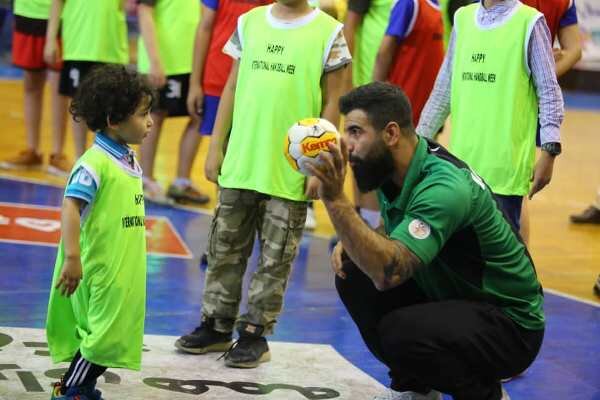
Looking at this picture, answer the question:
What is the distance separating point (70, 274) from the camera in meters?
4.06

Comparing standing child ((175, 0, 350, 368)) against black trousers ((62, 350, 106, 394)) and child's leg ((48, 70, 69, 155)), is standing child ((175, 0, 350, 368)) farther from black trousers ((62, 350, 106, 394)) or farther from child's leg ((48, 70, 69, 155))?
child's leg ((48, 70, 69, 155))

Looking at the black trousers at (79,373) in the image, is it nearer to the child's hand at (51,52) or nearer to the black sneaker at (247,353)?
the black sneaker at (247,353)

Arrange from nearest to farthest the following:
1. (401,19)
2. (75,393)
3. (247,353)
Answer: (75,393), (247,353), (401,19)

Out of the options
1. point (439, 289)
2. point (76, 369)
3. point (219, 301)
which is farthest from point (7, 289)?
point (439, 289)

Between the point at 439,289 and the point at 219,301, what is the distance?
4.26ft

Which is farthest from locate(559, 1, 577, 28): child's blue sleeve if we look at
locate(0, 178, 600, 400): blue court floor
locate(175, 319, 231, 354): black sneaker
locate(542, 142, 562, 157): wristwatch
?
locate(175, 319, 231, 354): black sneaker

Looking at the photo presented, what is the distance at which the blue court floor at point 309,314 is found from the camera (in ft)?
17.1

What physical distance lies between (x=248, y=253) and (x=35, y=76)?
4.54m

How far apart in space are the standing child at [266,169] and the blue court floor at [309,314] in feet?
1.23

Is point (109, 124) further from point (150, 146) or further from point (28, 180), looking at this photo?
point (28, 180)

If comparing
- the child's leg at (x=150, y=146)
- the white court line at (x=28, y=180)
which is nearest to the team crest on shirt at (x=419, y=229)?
the child's leg at (x=150, y=146)

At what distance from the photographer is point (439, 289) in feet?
14.1

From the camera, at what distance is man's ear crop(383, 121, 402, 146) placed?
4.02 meters

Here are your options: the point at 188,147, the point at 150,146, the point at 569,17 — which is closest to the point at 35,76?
the point at 150,146
